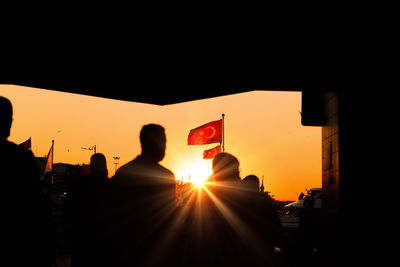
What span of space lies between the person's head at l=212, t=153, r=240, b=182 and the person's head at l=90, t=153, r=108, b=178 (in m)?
1.18

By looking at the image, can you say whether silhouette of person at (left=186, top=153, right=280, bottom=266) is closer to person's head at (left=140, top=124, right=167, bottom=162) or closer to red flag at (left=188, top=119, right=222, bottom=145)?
person's head at (left=140, top=124, right=167, bottom=162)

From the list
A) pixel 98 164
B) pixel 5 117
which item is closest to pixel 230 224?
pixel 98 164

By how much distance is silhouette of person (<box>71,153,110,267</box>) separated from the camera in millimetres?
3703

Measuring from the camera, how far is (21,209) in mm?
2691

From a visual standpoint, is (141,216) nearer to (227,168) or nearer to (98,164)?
(227,168)

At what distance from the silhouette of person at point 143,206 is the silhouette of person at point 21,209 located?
2.80 ft

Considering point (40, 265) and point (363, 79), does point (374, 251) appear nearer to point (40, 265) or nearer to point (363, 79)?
point (363, 79)

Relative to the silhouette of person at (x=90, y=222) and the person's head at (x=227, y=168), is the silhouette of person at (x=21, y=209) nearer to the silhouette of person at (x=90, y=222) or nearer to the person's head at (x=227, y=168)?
the silhouette of person at (x=90, y=222)

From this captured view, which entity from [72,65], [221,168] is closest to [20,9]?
[72,65]

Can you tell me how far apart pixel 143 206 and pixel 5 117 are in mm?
1274

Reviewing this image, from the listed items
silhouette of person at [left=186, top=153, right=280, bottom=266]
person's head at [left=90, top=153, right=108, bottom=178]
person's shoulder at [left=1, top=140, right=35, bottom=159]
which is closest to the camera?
person's shoulder at [left=1, top=140, right=35, bottom=159]

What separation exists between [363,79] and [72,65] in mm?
3799

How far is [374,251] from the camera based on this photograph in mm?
5582

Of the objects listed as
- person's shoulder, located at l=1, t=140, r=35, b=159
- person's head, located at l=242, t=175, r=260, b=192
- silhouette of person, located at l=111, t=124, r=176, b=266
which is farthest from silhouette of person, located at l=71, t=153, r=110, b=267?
person's head, located at l=242, t=175, r=260, b=192
